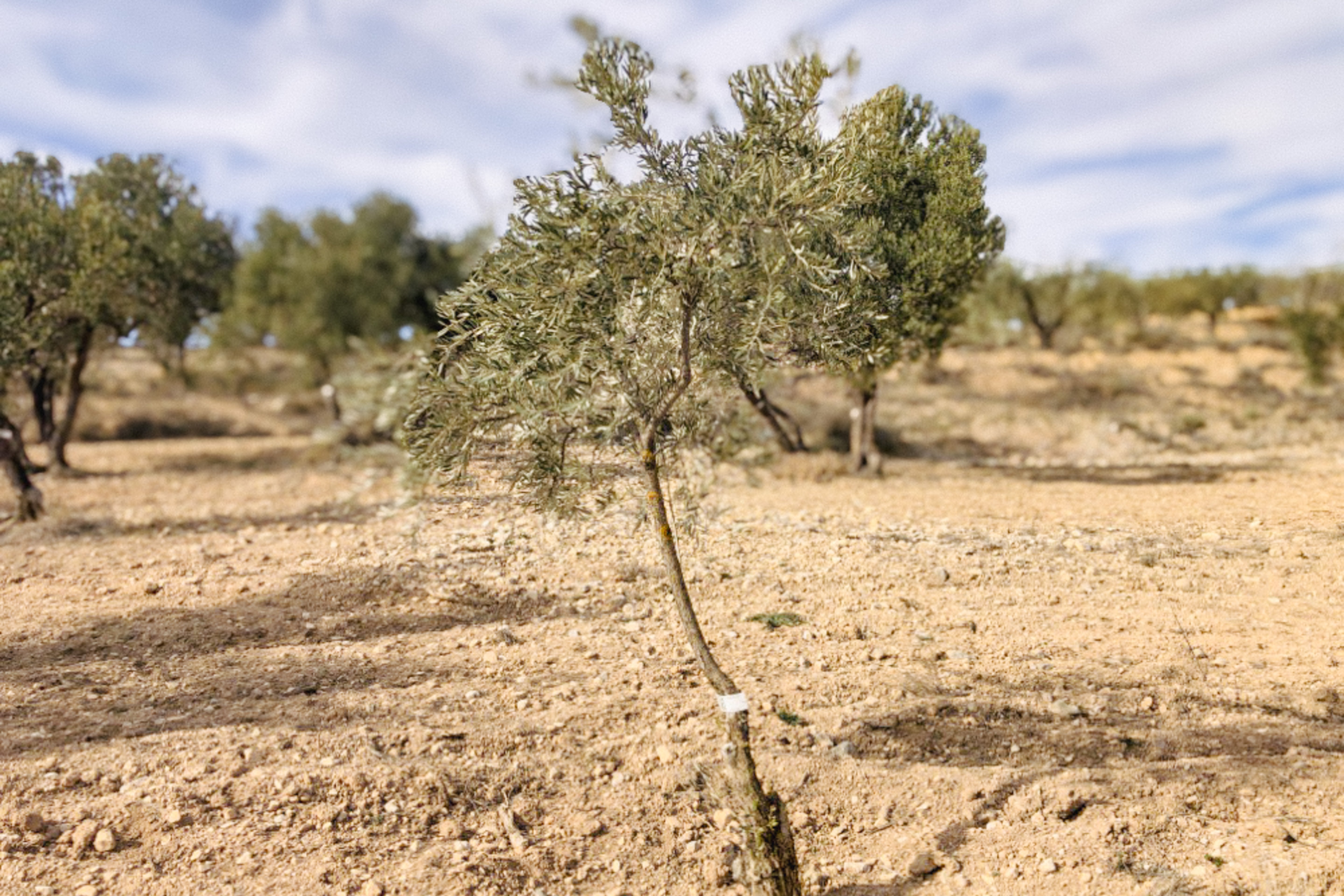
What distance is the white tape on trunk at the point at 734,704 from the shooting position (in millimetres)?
6668

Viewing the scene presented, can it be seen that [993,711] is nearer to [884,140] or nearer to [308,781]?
[884,140]

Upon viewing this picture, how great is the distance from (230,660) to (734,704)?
16.3 feet

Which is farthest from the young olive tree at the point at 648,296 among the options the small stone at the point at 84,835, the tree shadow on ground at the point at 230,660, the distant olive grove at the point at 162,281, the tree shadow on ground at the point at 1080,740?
the distant olive grove at the point at 162,281

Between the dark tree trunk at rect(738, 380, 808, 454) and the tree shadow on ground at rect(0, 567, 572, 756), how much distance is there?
5916 millimetres

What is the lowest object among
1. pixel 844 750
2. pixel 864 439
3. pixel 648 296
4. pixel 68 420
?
pixel 844 750

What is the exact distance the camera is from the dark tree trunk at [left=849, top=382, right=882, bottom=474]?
58.6 feet

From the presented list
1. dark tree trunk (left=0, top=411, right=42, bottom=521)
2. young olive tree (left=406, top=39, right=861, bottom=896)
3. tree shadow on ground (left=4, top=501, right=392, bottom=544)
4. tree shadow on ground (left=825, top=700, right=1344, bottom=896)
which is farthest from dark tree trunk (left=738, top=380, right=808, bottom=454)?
dark tree trunk (left=0, top=411, right=42, bottom=521)

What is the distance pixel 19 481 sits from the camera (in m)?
14.9

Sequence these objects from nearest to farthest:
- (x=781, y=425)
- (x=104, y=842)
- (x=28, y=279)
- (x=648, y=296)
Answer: (x=648, y=296) → (x=104, y=842) → (x=28, y=279) → (x=781, y=425)

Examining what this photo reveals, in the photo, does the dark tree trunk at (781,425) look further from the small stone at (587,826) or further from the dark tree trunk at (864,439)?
the small stone at (587,826)

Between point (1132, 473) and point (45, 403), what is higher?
point (45, 403)

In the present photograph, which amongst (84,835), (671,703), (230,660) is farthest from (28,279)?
(671,703)

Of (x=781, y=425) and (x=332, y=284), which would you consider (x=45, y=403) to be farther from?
(x=781, y=425)

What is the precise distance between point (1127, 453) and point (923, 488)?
10.4 meters
